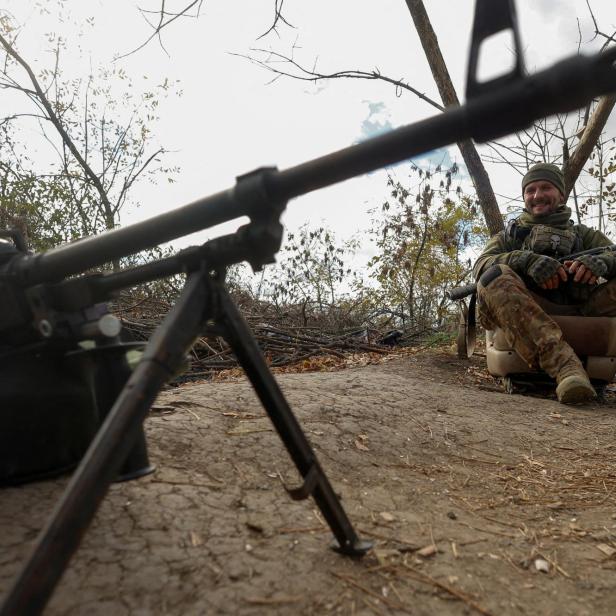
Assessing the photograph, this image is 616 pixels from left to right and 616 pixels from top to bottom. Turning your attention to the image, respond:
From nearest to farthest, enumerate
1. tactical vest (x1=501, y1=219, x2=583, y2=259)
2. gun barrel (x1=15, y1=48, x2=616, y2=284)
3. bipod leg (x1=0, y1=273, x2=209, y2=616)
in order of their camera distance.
Result: bipod leg (x1=0, y1=273, x2=209, y2=616)
gun barrel (x1=15, y1=48, x2=616, y2=284)
tactical vest (x1=501, y1=219, x2=583, y2=259)

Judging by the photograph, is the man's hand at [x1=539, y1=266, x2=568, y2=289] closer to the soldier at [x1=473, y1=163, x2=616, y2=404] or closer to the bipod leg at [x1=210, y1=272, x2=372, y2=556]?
the soldier at [x1=473, y1=163, x2=616, y2=404]

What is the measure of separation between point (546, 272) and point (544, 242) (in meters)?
0.52

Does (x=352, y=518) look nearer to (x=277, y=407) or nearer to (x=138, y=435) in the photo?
(x=277, y=407)

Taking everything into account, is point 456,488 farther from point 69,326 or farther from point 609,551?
point 69,326

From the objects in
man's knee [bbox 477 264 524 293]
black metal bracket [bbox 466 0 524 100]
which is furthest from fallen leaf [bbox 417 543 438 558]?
man's knee [bbox 477 264 524 293]

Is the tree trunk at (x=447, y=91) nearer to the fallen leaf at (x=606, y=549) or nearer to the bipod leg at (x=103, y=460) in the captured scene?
the fallen leaf at (x=606, y=549)

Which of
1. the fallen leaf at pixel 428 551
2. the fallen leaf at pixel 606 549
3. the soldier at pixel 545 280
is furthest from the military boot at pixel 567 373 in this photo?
the fallen leaf at pixel 428 551

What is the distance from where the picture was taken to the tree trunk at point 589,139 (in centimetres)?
614

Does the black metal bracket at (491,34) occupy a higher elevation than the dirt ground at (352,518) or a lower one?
higher

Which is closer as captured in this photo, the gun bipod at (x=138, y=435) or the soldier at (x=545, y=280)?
the gun bipod at (x=138, y=435)

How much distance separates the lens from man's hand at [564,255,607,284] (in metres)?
4.18

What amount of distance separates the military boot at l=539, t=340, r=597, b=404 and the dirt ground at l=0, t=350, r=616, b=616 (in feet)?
1.88

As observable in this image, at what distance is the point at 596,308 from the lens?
14.5 ft

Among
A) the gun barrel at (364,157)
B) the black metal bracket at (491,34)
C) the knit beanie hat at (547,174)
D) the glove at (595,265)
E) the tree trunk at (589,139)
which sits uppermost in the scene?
the tree trunk at (589,139)
